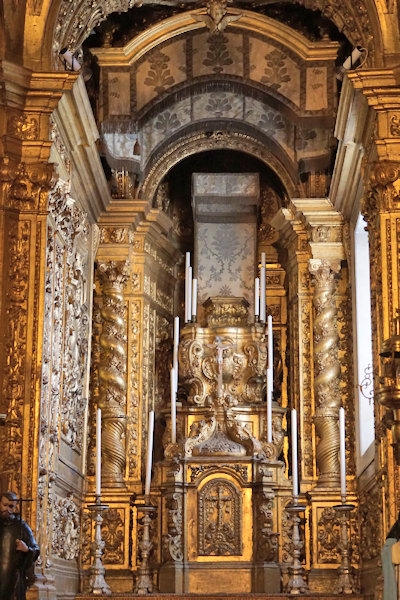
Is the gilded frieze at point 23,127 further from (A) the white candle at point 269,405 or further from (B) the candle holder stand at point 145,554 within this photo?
(A) the white candle at point 269,405

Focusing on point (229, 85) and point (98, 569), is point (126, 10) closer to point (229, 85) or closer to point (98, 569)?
point (229, 85)

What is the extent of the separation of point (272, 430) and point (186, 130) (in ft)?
14.1

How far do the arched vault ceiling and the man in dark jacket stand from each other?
5.13 metres

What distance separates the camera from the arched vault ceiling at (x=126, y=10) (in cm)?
1271

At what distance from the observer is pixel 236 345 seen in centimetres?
1549

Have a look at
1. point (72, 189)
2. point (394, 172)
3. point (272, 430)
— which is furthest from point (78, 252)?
point (394, 172)

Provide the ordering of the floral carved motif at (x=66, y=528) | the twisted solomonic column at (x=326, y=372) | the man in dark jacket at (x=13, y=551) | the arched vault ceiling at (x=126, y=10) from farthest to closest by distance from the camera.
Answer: the twisted solomonic column at (x=326, y=372) → the floral carved motif at (x=66, y=528) → the arched vault ceiling at (x=126, y=10) → the man in dark jacket at (x=13, y=551)

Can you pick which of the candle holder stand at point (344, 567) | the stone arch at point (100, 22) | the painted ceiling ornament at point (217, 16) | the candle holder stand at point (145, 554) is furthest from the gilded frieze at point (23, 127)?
Answer: the candle holder stand at point (344, 567)

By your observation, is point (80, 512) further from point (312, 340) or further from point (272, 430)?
point (312, 340)

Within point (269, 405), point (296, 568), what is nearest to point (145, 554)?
point (296, 568)

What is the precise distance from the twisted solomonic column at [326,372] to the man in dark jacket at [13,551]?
5.59 metres

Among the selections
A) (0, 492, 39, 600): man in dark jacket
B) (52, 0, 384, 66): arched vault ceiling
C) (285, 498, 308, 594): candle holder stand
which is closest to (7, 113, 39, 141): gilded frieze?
(52, 0, 384, 66): arched vault ceiling

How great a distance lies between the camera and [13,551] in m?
10.0

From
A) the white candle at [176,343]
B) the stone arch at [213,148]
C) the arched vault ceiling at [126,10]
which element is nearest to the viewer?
the arched vault ceiling at [126,10]
